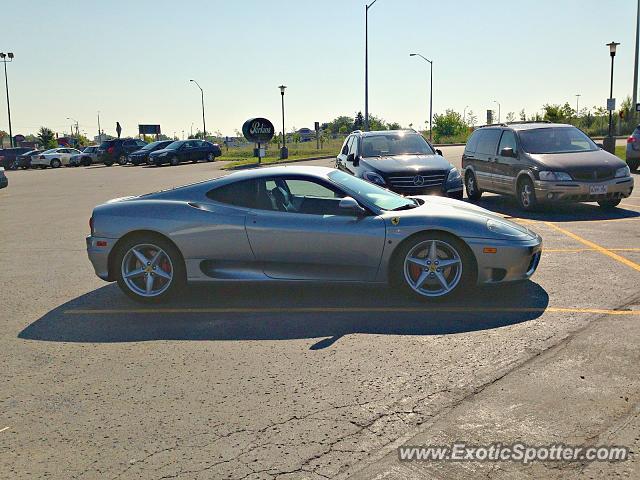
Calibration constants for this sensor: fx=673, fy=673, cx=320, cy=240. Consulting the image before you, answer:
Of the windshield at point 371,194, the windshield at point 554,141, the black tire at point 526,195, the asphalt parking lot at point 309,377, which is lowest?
the asphalt parking lot at point 309,377

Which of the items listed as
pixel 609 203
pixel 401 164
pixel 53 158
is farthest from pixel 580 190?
pixel 53 158

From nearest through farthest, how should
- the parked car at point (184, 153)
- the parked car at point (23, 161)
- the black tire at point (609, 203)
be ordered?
the black tire at point (609, 203) < the parked car at point (184, 153) < the parked car at point (23, 161)

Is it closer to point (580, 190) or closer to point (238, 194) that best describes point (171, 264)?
point (238, 194)

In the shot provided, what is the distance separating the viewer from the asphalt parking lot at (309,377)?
350cm

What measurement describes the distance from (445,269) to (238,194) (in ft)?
7.13

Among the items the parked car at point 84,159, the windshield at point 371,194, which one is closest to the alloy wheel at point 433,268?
the windshield at point 371,194

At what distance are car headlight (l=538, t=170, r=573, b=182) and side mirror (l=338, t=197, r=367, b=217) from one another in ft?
23.3

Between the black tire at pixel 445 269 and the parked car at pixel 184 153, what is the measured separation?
38.4 metres

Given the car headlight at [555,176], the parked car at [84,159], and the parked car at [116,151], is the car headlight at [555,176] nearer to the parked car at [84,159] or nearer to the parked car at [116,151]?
the parked car at [116,151]

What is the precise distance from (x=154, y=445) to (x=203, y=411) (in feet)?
1.57

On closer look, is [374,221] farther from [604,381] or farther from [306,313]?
[604,381]

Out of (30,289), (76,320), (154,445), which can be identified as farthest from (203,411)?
(30,289)

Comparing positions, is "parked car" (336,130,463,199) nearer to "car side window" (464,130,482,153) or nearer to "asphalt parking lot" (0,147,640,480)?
"car side window" (464,130,482,153)

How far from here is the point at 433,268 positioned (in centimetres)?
638
